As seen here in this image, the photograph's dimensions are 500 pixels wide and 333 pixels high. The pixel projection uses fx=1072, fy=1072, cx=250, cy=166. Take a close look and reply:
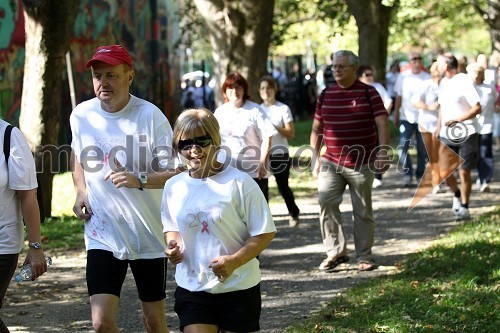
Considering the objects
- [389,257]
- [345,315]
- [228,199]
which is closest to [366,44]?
[389,257]

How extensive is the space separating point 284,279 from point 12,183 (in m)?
4.86

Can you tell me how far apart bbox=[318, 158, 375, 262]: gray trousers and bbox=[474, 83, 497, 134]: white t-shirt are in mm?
4382

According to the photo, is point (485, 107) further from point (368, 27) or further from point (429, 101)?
point (368, 27)

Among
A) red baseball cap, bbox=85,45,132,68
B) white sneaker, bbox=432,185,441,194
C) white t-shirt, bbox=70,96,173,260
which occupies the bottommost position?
white sneaker, bbox=432,185,441,194

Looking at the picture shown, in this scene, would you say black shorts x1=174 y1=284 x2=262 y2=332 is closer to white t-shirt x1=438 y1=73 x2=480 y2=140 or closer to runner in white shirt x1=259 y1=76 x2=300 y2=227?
runner in white shirt x1=259 y1=76 x2=300 y2=227

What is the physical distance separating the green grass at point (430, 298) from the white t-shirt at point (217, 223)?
2348 mm

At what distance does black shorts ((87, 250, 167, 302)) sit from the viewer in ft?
20.2

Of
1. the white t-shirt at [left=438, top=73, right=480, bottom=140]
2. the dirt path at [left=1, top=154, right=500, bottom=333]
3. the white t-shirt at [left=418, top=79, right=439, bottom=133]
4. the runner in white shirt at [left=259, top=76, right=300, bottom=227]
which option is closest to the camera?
the dirt path at [left=1, top=154, right=500, bottom=333]

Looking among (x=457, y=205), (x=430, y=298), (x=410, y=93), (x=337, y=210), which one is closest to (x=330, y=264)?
(x=337, y=210)

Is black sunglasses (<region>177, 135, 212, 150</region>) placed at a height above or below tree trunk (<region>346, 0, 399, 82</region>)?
below

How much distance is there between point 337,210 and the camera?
10.8 m

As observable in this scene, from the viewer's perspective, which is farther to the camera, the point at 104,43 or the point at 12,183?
the point at 104,43

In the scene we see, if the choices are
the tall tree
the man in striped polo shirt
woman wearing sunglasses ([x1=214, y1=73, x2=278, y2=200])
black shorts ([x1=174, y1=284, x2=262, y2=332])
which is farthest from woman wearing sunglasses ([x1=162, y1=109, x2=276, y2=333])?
the tall tree

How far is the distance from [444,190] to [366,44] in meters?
12.3
